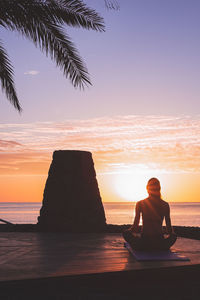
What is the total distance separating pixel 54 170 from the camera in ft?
37.2

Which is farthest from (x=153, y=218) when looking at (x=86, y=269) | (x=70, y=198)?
(x=70, y=198)

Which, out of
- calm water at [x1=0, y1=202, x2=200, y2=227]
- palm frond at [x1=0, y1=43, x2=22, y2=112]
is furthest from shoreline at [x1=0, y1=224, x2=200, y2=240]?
calm water at [x1=0, y1=202, x2=200, y2=227]

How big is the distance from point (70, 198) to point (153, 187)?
555 centimetres

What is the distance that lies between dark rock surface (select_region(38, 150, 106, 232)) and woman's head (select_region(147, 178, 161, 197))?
213 inches

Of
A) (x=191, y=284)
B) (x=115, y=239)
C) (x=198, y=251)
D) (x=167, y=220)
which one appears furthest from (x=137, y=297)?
(x=115, y=239)

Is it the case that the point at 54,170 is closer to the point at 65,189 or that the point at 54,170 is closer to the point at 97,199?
the point at 65,189

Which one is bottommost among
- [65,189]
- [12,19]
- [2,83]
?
[65,189]

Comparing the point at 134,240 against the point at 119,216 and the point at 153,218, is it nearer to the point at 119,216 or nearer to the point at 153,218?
the point at 153,218

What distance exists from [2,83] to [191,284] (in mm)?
6531

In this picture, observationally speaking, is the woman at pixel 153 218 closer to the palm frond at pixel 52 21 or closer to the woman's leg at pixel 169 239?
the woman's leg at pixel 169 239

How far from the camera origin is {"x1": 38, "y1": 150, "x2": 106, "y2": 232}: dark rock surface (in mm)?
11094

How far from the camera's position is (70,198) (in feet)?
36.4

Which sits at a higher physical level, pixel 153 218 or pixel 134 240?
pixel 153 218

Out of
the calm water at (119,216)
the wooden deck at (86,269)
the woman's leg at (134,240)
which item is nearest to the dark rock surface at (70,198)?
the wooden deck at (86,269)
